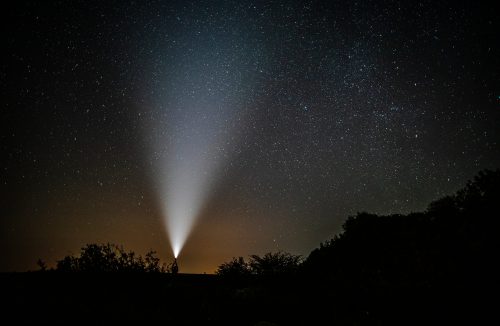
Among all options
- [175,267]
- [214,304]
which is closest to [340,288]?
[214,304]

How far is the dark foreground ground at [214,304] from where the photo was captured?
752cm

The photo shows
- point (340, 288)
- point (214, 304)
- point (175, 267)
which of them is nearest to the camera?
point (214, 304)

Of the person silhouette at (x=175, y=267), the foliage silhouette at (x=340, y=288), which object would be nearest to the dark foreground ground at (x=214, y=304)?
the foliage silhouette at (x=340, y=288)

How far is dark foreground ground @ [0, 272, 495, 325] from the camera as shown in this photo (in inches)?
296

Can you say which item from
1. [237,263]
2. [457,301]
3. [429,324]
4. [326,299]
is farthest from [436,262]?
[237,263]

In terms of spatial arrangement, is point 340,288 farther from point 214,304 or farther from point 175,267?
point 175,267

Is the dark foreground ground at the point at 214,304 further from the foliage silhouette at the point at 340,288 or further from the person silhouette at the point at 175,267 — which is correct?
the person silhouette at the point at 175,267

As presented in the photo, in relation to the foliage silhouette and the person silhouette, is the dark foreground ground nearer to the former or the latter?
the foliage silhouette

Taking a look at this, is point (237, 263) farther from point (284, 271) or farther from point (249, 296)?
point (249, 296)

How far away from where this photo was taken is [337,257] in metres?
15.7

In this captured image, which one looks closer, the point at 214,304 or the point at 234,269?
the point at 214,304

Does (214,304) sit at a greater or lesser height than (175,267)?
lesser

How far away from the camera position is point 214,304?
9188 mm

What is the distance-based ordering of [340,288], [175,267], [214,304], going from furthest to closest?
[175,267], [340,288], [214,304]
